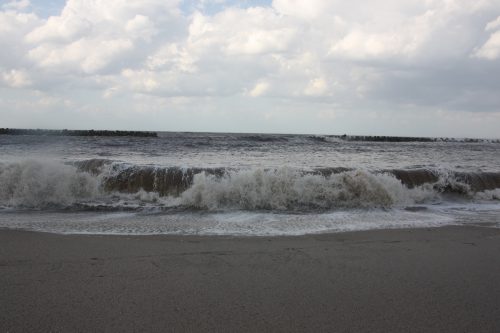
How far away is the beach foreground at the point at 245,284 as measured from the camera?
8.90 feet

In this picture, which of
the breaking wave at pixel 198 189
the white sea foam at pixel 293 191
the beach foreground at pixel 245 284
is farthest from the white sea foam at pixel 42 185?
the beach foreground at pixel 245 284

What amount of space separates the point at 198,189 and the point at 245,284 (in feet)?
17.3

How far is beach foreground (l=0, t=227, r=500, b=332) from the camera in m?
2.71

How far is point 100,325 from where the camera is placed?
8.51 ft

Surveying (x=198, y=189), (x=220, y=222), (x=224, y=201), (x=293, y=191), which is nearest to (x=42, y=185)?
(x=198, y=189)

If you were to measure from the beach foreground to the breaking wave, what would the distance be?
3239 mm

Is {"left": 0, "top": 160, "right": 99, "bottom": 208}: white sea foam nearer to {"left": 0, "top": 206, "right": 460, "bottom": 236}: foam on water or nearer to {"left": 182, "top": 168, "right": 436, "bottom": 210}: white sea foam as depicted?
{"left": 0, "top": 206, "right": 460, "bottom": 236}: foam on water

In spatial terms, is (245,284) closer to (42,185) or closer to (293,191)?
(293,191)

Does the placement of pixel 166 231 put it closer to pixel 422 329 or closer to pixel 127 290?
pixel 127 290

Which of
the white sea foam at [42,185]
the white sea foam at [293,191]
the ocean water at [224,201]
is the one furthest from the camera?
the white sea foam at [293,191]

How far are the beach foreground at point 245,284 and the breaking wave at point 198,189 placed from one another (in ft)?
10.6

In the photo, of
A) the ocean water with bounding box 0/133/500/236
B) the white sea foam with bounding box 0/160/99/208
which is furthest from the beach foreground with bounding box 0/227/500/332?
the white sea foam with bounding box 0/160/99/208

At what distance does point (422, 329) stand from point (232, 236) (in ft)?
10.3

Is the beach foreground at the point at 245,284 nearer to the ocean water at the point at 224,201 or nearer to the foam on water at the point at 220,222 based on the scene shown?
the foam on water at the point at 220,222
